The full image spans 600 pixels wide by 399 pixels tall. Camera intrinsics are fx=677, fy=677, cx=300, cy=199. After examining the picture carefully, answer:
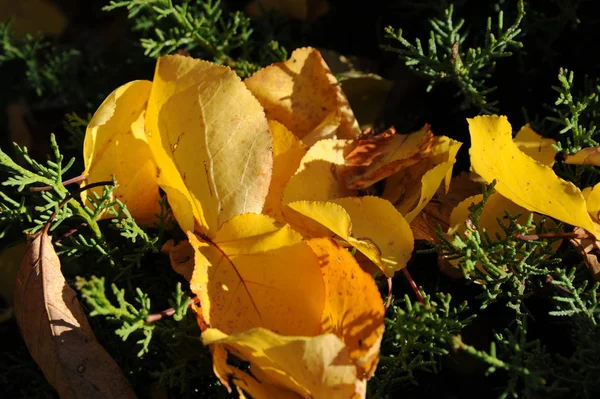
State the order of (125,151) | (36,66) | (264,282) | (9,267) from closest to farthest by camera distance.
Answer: (264,282)
(125,151)
(9,267)
(36,66)

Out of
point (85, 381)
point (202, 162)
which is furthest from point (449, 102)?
point (85, 381)

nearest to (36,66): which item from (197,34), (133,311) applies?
(197,34)

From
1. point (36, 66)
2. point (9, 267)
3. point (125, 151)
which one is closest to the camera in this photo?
point (125, 151)

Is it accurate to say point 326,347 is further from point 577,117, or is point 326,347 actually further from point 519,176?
point 577,117

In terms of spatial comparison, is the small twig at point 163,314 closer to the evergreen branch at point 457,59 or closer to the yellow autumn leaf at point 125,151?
the yellow autumn leaf at point 125,151

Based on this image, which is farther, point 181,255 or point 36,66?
point 36,66

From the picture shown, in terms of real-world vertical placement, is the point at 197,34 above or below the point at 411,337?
above
